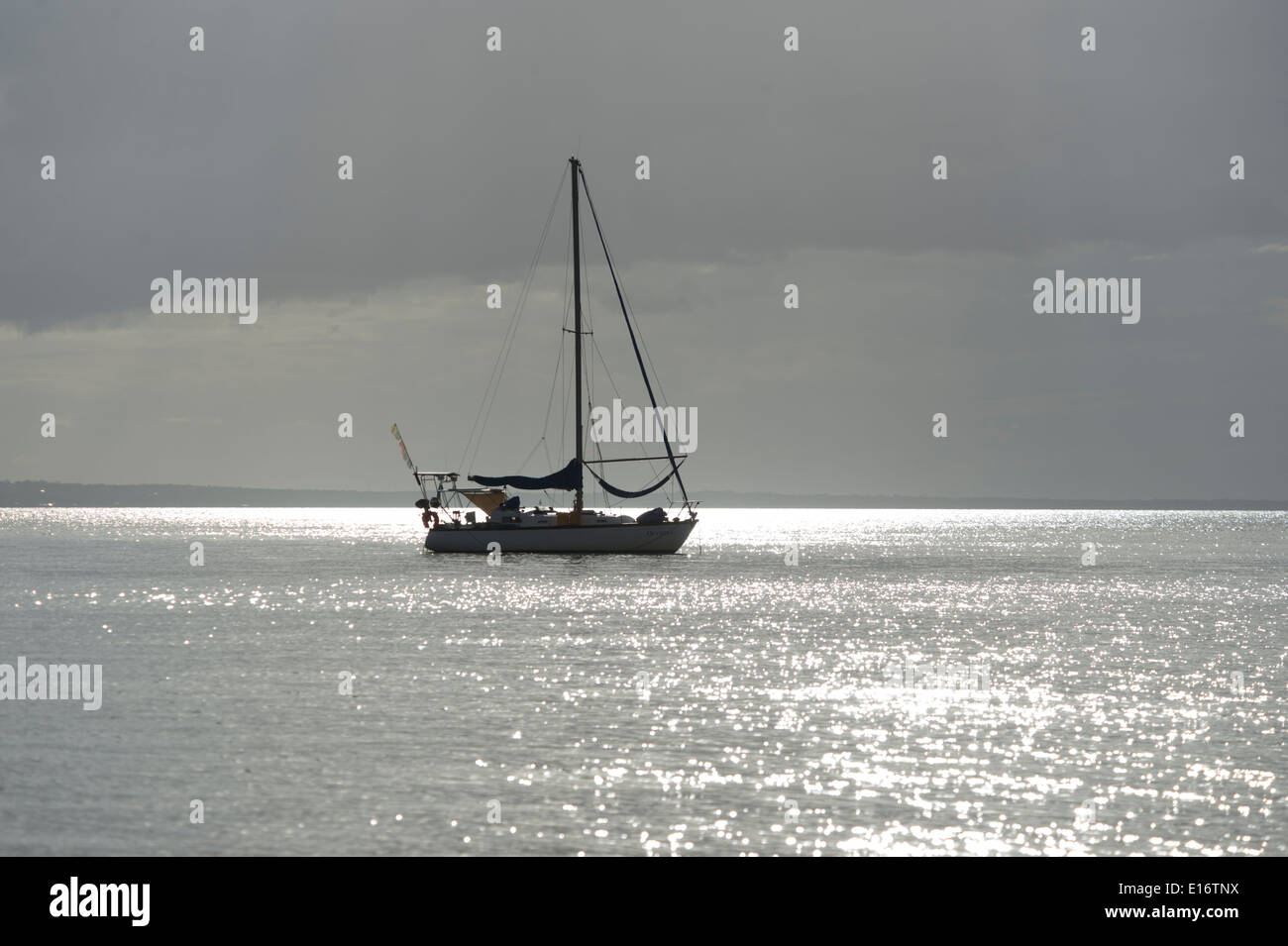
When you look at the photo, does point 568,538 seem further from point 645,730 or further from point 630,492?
point 645,730

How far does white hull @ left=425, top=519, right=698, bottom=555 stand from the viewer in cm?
10575

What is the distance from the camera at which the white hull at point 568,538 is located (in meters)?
106

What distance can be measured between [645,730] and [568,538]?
245 ft

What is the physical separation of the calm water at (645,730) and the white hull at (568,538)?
29372mm

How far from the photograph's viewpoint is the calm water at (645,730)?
22828 millimetres

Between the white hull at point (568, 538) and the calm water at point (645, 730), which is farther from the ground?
the white hull at point (568, 538)

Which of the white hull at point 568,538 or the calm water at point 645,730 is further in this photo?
the white hull at point 568,538

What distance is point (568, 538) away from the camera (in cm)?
10688

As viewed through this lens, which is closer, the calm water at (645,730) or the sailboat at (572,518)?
the calm water at (645,730)
